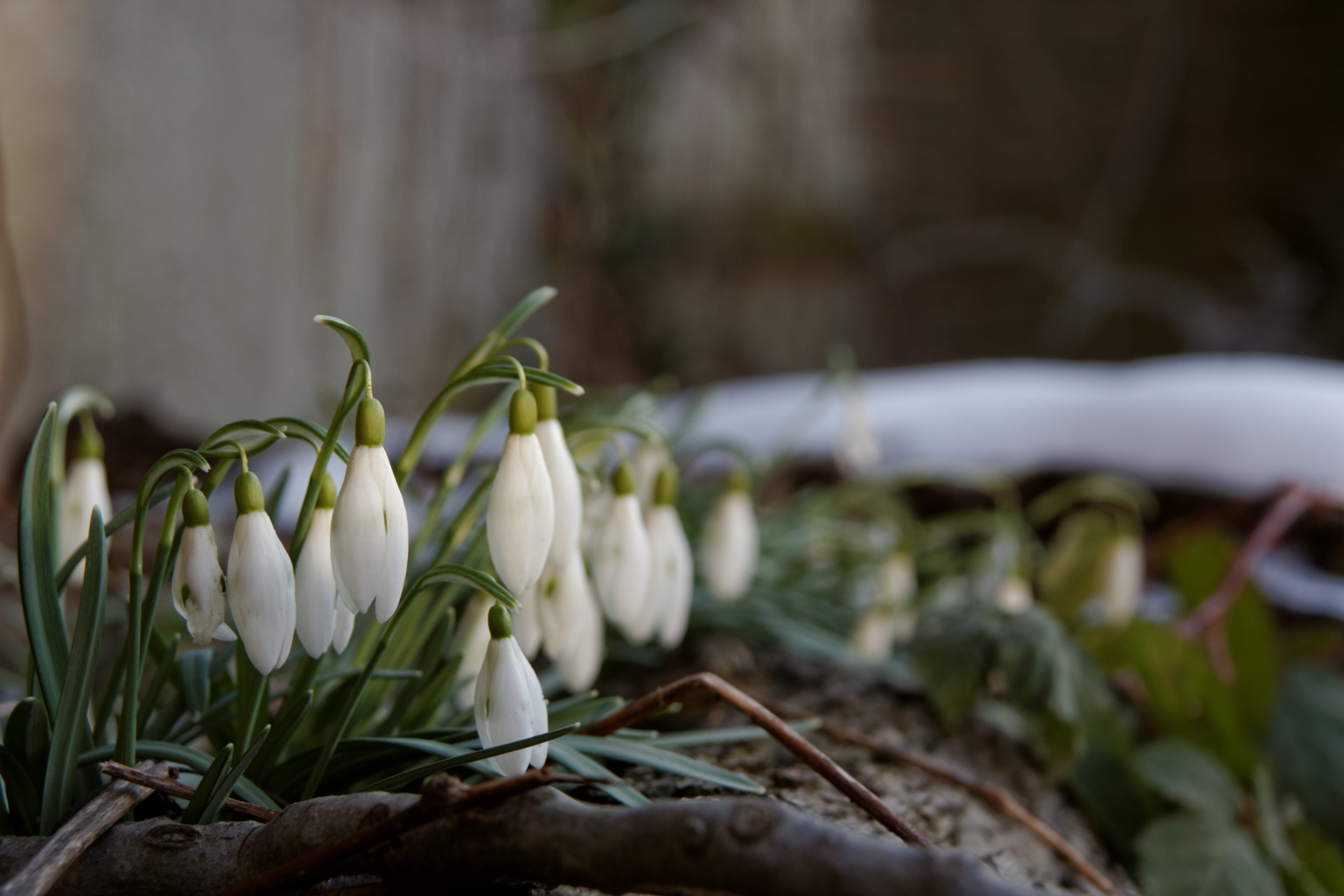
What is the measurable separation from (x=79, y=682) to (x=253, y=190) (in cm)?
193

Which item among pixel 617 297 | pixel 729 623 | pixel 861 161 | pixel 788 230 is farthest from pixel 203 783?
pixel 861 161

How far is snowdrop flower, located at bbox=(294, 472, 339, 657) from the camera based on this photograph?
1.68 feet

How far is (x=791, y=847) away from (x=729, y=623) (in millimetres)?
708

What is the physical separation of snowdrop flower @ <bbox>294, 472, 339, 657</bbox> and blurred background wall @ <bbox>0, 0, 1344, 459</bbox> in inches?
58.7

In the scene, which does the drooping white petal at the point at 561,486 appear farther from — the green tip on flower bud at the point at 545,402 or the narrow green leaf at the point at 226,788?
the narrow green leaf at the point at 226,788

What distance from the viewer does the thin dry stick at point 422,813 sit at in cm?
43

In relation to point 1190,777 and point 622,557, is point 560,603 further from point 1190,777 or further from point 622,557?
point 1190,777

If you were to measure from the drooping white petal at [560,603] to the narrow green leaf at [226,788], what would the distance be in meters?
0.19

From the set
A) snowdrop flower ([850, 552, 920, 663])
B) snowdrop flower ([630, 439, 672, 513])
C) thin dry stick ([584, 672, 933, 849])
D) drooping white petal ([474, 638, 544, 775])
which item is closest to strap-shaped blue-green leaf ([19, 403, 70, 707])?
drooping white petal ([474, 638, 544, 775])

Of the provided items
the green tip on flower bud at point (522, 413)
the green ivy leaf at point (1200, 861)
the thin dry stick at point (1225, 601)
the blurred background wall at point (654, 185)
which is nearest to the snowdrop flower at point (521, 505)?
the green tip on flower bud at point (522, 413)

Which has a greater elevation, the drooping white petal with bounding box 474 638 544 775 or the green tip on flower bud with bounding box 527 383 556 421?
the green tip on flower bud with bounding box 527 383 556 421

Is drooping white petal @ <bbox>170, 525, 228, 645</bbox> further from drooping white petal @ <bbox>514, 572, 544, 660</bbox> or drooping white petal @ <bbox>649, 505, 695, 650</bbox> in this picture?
drooping white petal @ <bbox>649, 505, 695, 650</bbox>

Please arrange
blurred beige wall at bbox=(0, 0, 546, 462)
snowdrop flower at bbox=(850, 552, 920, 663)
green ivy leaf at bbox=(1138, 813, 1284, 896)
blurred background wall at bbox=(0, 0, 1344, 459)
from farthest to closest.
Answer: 1. blurred background wall at bbox=(0, 0, 1344, 459)
2. blurred beige wall at bbox=(0, 0, 546, 462)
3. snowdrop flower at bbox=(850, 552, 920, 663)
4. green ivy leaf at bbox=(1138, 813, 1284, 896)

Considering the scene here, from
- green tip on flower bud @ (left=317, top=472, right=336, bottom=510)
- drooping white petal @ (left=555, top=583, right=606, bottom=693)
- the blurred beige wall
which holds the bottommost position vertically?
drooping white petal @ (left=555, top=583, right=606, bottom=693)
